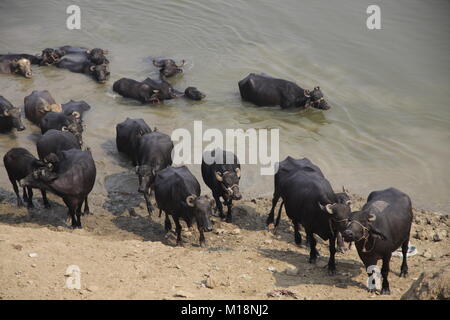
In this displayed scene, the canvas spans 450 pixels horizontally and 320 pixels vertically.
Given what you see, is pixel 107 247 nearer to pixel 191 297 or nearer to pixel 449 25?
pixel 191 297

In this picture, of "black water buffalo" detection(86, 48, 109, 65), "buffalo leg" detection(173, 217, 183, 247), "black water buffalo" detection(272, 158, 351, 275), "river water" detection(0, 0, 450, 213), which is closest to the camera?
"black water buffalo" detection(272, 158, 351, 275)

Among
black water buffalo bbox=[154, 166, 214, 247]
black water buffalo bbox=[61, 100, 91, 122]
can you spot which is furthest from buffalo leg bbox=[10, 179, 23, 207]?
black water buffalo bbox=[61, 100, 91, 122]

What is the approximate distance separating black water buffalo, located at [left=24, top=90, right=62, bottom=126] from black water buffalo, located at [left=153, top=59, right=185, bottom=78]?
372cm

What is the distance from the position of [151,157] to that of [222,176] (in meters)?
1.89

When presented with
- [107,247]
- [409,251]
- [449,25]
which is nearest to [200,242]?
[107,247]

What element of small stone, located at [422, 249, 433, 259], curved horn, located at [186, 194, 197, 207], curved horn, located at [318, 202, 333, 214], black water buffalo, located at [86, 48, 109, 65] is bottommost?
small stone, located at [422, 249, 433, 259]

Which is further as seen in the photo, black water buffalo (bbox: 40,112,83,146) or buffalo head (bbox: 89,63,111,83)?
buffalo head (bbox: 89,63,111,83)

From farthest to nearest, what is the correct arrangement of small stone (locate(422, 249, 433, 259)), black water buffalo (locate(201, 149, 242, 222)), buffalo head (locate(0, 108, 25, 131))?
buffalo head (locate(0, 108, 25, 131)), black water buffalo (locate(201, 149, 242, 222)), small stone (locate(422, 249, 433, 259))

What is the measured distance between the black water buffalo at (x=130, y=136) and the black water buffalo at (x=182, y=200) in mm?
2519

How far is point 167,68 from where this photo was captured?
18891mm

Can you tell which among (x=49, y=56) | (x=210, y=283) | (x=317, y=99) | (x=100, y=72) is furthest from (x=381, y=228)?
(x=49, y=56)

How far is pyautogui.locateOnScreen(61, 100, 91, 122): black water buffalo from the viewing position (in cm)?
1568

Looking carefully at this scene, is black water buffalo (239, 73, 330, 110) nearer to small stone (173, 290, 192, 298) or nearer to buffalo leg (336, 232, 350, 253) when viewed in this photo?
buffalo leg (336, 232, 350, 253)

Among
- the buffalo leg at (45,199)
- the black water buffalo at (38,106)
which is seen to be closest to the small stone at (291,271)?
the buffalo leg at (45,199)
